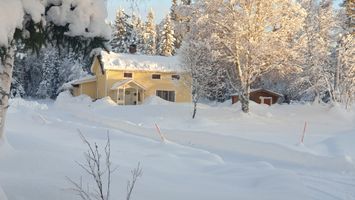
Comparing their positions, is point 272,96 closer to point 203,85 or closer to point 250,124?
point 203,85

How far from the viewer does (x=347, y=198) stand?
A: 692cm

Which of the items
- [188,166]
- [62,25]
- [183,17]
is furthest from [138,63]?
[62,25]

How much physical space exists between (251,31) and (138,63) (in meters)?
17.6

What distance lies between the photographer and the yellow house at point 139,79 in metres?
43.8

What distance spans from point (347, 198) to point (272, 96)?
43804mm

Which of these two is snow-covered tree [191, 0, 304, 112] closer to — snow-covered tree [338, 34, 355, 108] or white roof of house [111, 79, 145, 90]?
snow-covered tree [338, 34, 355, 108]

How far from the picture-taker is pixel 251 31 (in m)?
29.6

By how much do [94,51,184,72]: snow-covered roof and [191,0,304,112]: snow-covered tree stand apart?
43.6ft

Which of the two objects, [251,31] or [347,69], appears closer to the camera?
[251,31]

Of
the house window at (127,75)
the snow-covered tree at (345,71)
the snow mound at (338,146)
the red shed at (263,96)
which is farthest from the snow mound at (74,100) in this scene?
the snow mound at (338,146)

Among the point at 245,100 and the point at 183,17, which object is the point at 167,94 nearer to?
the point at 183,17

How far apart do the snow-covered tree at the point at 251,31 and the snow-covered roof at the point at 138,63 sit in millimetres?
13295

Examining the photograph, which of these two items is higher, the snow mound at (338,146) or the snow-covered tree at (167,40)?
the snow-covered tree at (167,40)

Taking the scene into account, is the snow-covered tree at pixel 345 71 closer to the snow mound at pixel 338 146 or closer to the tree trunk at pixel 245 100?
the tree trunk at pixel 245 100
